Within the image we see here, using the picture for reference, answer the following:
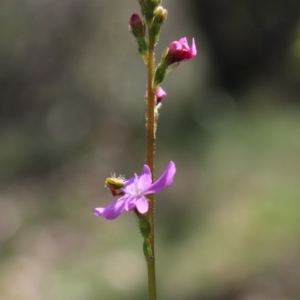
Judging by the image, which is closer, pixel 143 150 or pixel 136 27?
pixel 136 27

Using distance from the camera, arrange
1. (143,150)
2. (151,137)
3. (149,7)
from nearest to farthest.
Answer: (151,137)
(149,7)
(143,150)

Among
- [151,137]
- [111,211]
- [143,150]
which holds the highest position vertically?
[143,150]

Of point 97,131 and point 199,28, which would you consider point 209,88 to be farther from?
point 97,131

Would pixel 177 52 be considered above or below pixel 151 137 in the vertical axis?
above

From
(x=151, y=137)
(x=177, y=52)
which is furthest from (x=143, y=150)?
(x=151, y=137)

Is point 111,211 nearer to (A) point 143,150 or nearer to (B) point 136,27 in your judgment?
(B) point 136,27

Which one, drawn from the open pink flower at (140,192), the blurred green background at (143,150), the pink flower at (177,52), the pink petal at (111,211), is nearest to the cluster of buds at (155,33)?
the pink flower at (177,52)

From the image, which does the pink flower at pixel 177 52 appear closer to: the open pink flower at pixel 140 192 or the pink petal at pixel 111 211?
the open pink flower at pixel 140 192

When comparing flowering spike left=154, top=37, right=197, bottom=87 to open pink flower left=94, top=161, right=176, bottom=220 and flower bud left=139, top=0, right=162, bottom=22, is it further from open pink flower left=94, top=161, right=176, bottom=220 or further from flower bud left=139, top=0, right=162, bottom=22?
open pink flower left=94, top=161, right=176, bottom=220
